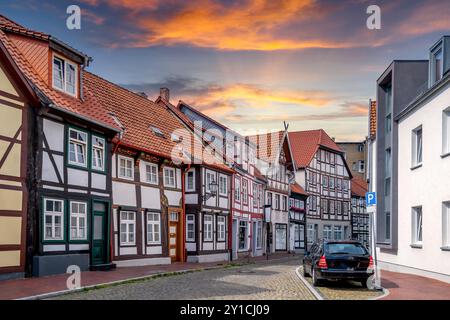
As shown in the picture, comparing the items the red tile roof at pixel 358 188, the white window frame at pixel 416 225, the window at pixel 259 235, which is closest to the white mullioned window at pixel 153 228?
the white window frame at pixel 416 225

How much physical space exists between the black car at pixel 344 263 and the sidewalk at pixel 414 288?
95 cm

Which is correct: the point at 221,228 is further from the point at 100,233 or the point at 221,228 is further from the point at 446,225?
the point at 446,225

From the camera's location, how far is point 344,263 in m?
17.0

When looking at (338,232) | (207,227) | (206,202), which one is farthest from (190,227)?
(338,232)

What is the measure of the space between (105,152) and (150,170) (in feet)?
15.4

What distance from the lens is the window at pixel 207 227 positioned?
106 ft

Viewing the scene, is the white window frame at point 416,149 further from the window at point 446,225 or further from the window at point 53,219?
the window at point 53,219

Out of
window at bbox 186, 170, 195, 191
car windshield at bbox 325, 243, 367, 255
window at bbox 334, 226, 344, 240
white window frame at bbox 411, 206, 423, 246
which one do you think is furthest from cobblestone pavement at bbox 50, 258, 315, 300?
window at bbox 334, 226, 344, 240

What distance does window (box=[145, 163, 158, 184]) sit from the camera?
88.7ft

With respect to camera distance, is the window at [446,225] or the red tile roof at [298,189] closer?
the window at [446,225]

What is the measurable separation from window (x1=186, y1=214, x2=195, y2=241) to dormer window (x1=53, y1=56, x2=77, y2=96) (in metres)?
11.4

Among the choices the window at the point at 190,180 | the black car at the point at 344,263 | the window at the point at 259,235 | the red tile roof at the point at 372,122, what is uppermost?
the red tile roof at the point at 372,122

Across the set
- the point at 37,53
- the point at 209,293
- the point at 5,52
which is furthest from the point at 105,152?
the point at 209,293

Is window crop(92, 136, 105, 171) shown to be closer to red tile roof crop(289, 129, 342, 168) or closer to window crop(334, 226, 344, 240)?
red tile roof crop(289, 129, 342, 168)
